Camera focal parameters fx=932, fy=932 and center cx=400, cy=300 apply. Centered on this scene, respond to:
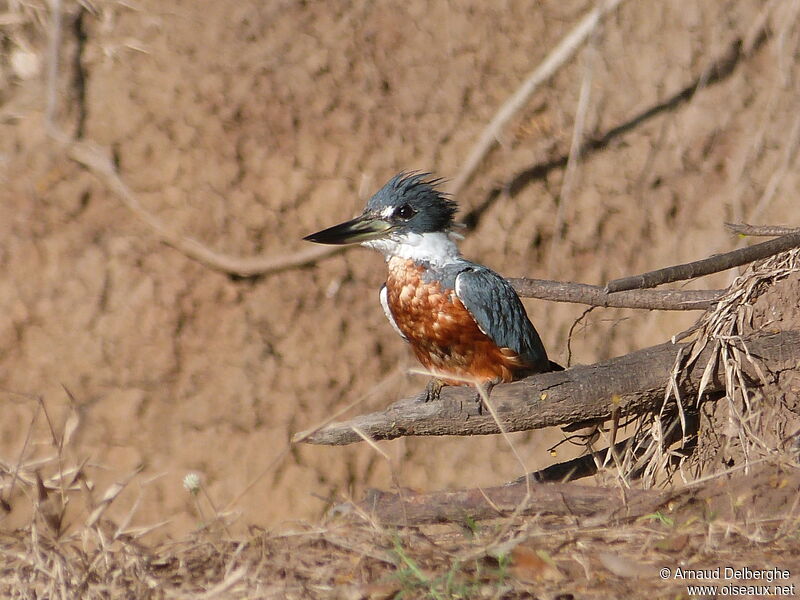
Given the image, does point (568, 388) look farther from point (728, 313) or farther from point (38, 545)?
point (38, 545)

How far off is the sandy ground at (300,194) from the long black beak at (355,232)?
1.34m

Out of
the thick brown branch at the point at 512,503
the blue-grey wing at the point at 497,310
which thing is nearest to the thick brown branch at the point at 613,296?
the blue-grey wing at the point at 497,310

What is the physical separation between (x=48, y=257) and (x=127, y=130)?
69 cm

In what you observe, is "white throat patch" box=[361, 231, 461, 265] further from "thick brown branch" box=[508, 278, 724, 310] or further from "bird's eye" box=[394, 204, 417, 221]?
"thick brown branch" box=[508, 278, 724, 310]

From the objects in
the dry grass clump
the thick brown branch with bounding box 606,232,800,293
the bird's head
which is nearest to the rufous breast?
the bird's head

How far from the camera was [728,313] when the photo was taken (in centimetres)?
299

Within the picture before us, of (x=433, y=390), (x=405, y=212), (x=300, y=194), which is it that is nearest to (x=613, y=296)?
(x=433, y=390)

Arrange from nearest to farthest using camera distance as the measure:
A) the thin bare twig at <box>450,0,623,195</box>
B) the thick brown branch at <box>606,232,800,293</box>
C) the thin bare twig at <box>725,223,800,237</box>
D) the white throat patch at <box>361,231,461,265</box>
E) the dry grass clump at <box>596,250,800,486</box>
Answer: the thick brown branch at <box>606,232,800,293</box>
the dry grass clump at <box>596,250,800,486</box>
the thin bare twig at <box>725,223,800,237</box>
the white throat patch at <box>361,231,461,265</box>
the thin bare twig at <box>450,0,623,195</box>

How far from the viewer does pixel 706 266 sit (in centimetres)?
260

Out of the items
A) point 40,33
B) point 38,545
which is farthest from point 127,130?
point 38,545

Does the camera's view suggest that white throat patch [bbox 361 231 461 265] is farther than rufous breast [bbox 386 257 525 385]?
Yes

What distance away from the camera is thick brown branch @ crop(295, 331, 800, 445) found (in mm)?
2646

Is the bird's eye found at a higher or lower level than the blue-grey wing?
higher

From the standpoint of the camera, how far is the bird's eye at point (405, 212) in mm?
3342
